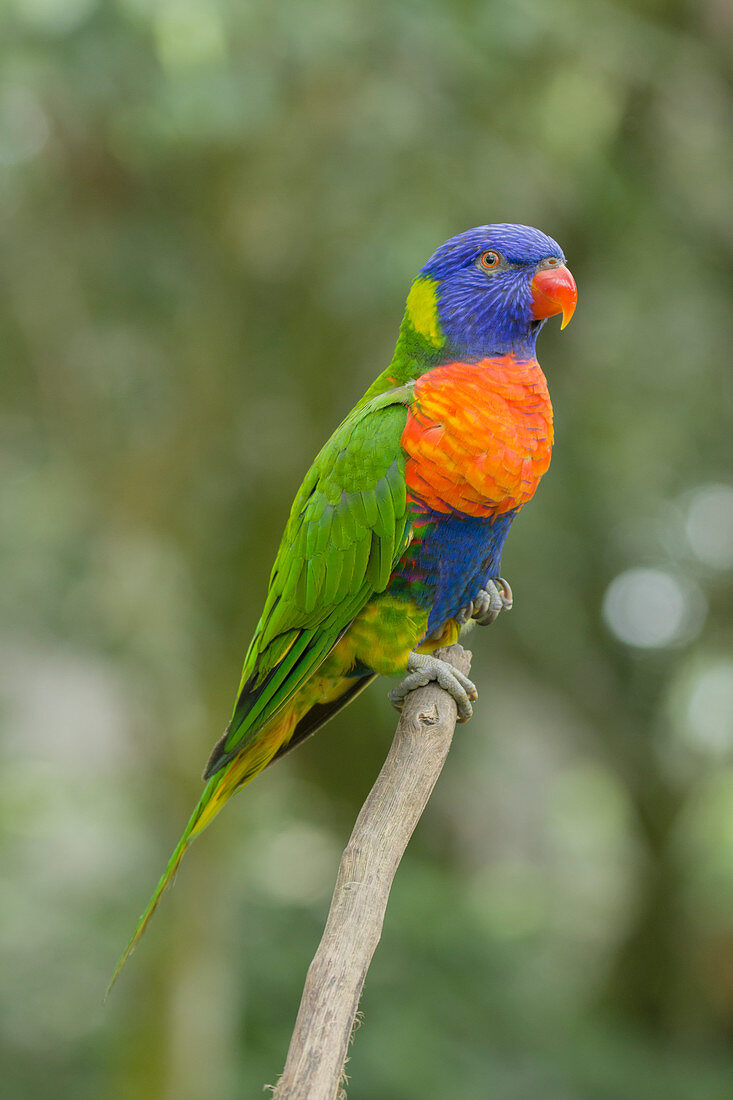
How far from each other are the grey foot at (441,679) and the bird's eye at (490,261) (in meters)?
0.76

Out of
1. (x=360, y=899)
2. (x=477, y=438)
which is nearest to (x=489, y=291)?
(x=477, y=438)

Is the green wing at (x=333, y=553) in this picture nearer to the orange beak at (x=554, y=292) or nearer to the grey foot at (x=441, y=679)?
the grey foot at (x=441, y=679)

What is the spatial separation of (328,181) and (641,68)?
129cm

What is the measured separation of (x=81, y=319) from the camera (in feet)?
12.5

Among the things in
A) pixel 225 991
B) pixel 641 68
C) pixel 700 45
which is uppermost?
pixel 700 45

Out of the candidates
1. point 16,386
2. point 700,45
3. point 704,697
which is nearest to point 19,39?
point 16,386

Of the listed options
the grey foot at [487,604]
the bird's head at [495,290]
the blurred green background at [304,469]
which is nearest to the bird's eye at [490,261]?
the bird's head at [495,290]

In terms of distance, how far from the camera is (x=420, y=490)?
72.5 inches

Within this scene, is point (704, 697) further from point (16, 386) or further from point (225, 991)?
point (16, 386)

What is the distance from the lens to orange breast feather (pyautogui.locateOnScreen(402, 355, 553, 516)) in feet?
5.82

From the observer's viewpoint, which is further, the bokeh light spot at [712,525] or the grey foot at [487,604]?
the bokeh light spot at [712,525]

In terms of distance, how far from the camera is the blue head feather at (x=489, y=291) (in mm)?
1867

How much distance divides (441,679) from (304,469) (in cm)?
194

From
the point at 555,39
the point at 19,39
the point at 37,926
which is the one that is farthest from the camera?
the point at 37,926
